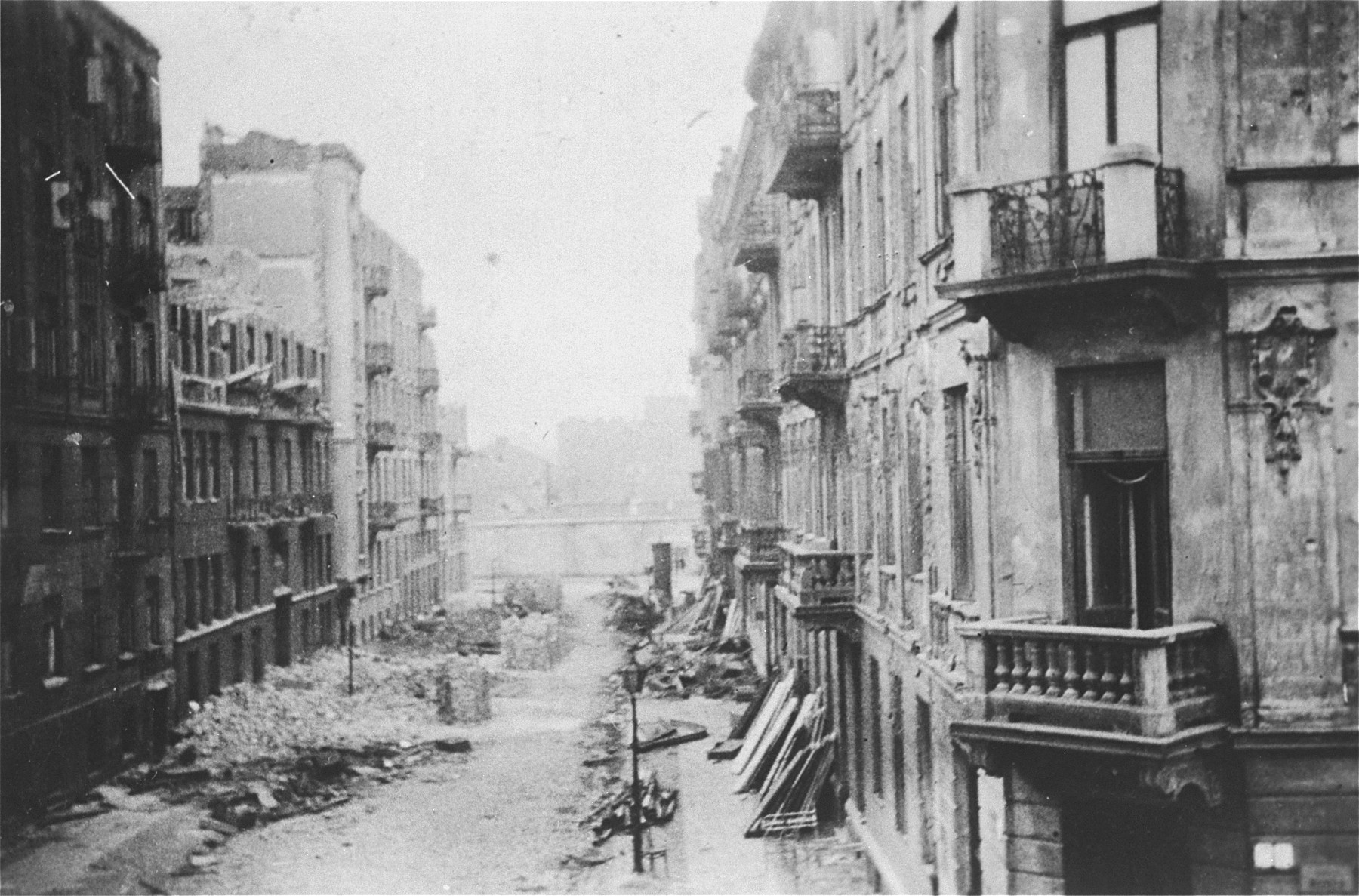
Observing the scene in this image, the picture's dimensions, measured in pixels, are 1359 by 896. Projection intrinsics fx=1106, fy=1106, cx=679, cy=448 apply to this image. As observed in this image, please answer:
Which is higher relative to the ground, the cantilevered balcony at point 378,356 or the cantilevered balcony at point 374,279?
the cantilevered balcony at point 374,279

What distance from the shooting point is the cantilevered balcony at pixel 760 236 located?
86.7 ft

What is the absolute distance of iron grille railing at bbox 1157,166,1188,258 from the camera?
8.72 meters

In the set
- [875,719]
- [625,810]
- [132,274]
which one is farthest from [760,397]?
[132,274]

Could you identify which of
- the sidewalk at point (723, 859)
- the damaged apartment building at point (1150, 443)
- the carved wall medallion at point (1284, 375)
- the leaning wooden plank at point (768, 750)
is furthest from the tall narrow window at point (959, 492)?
the leaning wooden plank at point (768, 750)

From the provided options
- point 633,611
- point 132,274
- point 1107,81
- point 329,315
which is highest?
point 329,315

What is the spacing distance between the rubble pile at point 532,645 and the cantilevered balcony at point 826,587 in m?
21.8

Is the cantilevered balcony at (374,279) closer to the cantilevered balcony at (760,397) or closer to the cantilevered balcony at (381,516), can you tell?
the cantilevered balcony at (381,516)

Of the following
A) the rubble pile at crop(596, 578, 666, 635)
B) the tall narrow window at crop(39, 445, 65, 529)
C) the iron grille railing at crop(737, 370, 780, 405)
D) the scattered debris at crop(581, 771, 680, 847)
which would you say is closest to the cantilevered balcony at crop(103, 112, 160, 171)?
the tall narrow window at crop(39, 445, 65, 529)

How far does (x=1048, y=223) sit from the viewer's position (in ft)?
30.0

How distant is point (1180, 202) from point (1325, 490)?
2.52 m

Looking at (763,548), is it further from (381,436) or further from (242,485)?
(381,436)

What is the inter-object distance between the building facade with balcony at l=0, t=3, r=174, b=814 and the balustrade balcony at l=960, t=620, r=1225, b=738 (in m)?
14.1

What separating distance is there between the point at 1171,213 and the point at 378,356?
38.5m

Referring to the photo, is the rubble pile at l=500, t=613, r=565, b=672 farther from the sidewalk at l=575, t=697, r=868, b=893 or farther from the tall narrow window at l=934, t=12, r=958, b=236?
the tall narrow window at l=934, t=12, r=958, b=236
